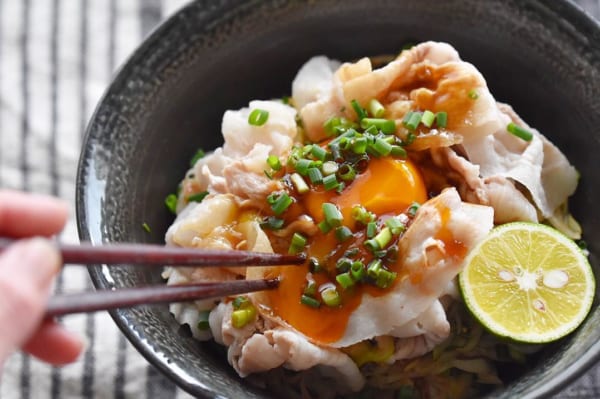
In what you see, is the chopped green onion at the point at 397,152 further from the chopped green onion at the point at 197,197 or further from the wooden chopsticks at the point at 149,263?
the chopped green onion at the point at 197,197

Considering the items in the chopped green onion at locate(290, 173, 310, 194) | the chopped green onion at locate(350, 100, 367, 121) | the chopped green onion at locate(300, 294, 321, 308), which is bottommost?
the chopped green onion at locate(300, 294, 321, 308)

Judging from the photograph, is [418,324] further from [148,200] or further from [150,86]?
[150,86]

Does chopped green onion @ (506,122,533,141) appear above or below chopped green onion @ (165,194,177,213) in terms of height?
above

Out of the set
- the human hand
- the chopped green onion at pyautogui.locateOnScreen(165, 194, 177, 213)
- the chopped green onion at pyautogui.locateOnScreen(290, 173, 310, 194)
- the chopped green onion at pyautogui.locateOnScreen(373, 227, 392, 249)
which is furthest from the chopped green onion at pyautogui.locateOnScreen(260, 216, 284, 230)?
the human hand

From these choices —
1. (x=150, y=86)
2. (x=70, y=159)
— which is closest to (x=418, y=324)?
(x=150, y=86)

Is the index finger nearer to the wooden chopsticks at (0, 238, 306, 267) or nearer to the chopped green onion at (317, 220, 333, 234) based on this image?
the wooden chopsticks at (0, 238, 306, 267)

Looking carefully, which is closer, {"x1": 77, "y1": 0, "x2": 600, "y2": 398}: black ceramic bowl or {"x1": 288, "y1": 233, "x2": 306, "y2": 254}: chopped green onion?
{"x1": 288, "y1": 233, "x2": 306, "y2": 254}: chopped green onion
